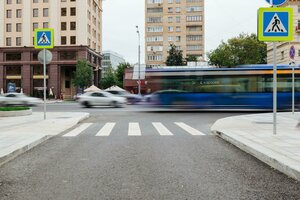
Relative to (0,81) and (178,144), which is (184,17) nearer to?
(0,81)

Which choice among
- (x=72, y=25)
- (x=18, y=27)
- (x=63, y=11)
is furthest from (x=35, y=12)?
(x=72, y=25)

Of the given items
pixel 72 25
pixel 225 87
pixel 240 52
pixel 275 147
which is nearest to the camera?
pixel 275 147

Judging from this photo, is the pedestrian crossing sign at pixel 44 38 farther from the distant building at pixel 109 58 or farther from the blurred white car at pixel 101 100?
the distant building at pixel 109 58

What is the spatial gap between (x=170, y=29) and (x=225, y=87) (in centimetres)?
7494

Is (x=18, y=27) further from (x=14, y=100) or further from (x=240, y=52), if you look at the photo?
(x=240, y=52)

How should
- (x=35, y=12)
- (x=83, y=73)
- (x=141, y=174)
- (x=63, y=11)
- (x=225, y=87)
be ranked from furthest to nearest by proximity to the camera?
(x=35, y=12)
(x=63, y=11)
(x=83, y=73)
(x=225, y=87)
(x=141, y=174)

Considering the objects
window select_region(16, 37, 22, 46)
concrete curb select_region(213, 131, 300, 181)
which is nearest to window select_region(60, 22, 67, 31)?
window select_region(16, 37, 22, 46)

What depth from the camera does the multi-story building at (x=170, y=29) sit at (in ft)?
305

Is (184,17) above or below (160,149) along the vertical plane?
above

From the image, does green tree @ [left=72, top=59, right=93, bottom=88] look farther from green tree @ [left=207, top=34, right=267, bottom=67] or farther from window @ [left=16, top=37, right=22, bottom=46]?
green tree @ [left=207, top=34, right=267, bottom=67]

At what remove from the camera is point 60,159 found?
6.38m

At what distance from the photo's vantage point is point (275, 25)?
A: 8734mm

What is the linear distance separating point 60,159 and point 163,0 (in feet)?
300

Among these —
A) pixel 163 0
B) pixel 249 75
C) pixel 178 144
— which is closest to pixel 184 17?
pixel 163 0
